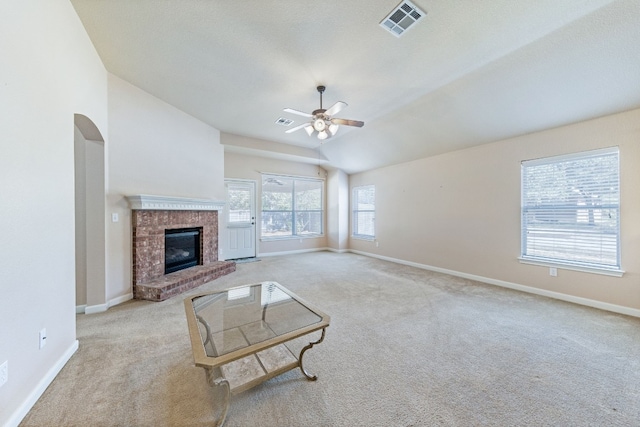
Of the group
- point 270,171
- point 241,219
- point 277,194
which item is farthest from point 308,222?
point 241,219

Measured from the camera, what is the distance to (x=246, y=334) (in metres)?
1.90

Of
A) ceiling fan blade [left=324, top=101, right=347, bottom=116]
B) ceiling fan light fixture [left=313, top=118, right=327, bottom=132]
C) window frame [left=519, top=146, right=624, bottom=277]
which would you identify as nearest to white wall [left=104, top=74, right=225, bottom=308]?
ceiling fan light fixture [left=313, top=118, right=327, bottom=132]

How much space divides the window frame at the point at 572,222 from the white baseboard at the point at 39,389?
5.49m

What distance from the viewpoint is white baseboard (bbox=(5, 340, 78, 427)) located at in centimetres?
141

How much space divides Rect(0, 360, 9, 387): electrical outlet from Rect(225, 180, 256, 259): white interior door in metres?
4.57

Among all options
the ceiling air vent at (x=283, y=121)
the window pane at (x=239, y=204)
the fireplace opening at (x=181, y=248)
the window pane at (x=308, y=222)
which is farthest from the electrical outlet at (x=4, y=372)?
Answer: the window pane at (x=308, y=222)

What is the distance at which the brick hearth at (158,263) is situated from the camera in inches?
135

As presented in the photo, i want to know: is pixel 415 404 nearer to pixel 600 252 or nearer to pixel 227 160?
pixel 600 252

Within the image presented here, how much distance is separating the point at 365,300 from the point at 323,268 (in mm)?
1929

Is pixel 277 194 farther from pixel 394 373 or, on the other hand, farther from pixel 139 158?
pixel 394 373

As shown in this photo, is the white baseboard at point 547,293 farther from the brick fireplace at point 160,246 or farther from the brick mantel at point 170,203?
the brick mantel at point 170,203

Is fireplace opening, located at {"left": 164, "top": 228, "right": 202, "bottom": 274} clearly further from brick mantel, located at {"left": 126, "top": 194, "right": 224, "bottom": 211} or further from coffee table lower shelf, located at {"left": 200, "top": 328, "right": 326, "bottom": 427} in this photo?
coffee table lower shelf, located at {"left": 200, "top": 328, "right": 326, "bottom": 427}

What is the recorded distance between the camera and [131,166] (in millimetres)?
3457

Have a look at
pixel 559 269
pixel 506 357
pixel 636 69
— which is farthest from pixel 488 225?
pixel 506 357
